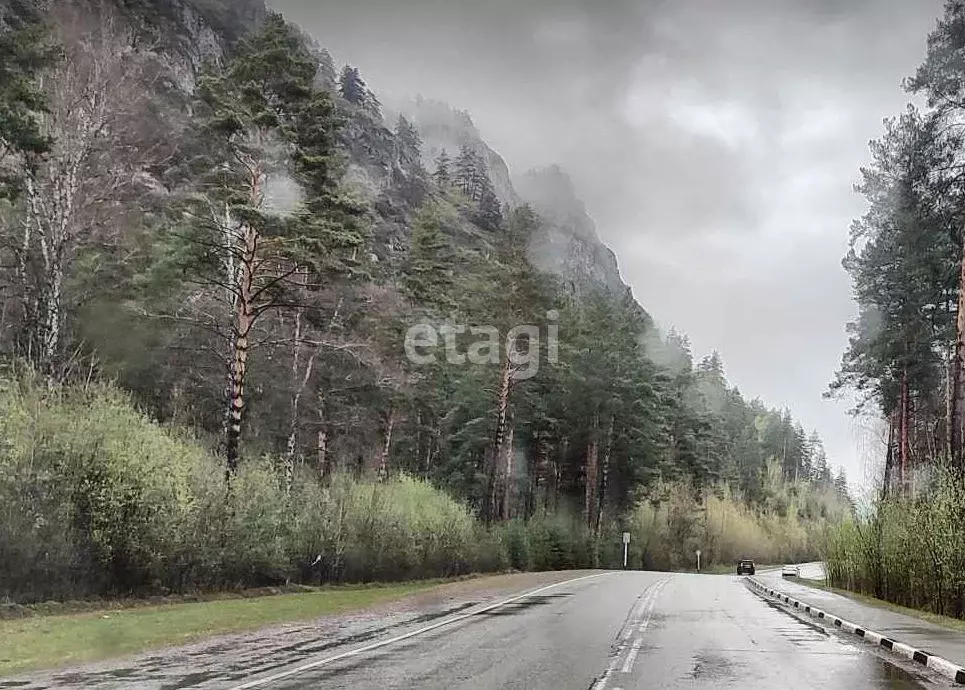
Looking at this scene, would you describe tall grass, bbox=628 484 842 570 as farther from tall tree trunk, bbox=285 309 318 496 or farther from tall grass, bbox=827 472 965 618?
tall tree trunk, bbox=285 309 318 496

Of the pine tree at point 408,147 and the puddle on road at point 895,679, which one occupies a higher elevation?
the pine tree at point 408,147

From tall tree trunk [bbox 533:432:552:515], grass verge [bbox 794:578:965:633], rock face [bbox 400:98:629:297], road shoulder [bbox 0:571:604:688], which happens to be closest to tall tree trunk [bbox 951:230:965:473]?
grass verge [bbox 794:578:965:633]

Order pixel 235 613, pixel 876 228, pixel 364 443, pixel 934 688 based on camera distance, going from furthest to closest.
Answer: pixel 364 443, pixel 876 228, pixel 235 613, pixel 934 688

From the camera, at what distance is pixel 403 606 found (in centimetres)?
2133

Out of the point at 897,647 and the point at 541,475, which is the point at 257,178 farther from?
the point at 541,475

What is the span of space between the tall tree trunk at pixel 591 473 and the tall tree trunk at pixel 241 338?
3431 centimetres

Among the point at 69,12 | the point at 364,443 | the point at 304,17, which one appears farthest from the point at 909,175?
the point at 304,17

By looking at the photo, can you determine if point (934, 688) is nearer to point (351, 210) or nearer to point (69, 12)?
point (351, 210)

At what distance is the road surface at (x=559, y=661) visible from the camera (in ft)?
32.1

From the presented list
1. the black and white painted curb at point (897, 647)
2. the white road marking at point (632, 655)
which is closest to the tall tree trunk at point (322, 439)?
the black and white painted curb at point (897, 647)

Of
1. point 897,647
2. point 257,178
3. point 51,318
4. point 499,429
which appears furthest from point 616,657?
point 499,429

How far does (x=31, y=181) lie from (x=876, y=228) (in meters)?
27.5

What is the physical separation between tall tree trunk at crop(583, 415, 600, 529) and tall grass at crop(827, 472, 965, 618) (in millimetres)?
26586

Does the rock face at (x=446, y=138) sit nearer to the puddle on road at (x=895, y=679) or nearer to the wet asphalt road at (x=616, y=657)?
the wet asphalt road at (x=616, y=657)
